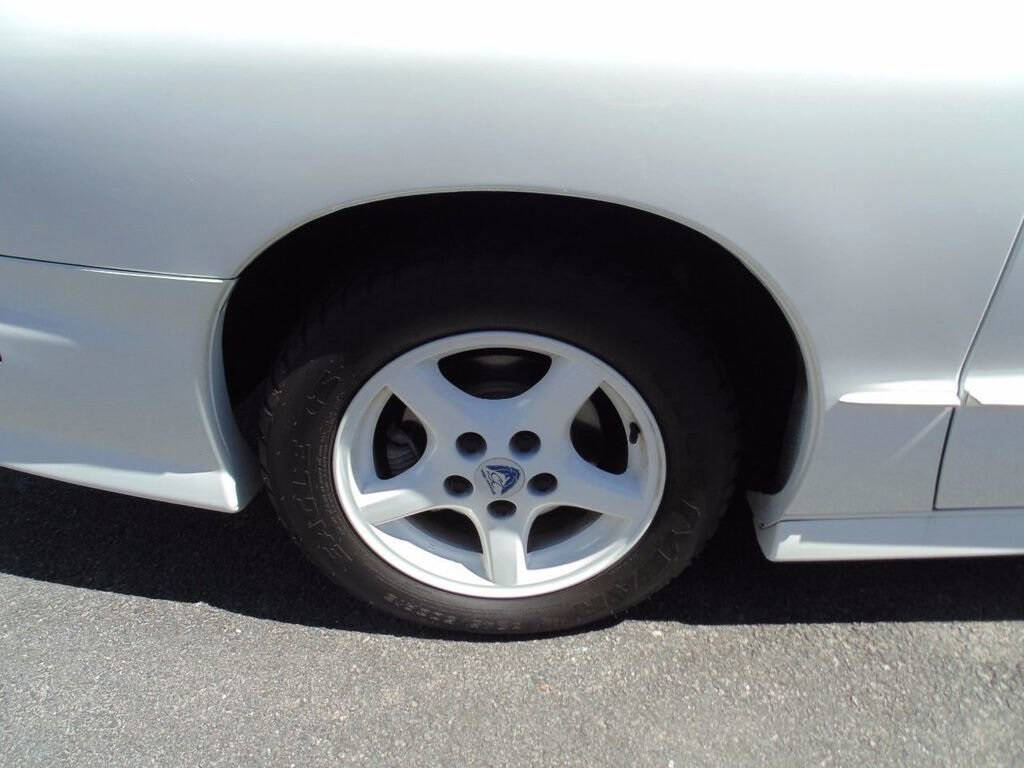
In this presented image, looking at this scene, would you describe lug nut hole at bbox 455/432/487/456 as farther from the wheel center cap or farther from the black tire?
the black tire

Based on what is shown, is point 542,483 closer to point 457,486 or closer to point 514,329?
point 457,486

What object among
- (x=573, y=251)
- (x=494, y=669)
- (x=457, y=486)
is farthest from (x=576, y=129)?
(x=494, y=669)

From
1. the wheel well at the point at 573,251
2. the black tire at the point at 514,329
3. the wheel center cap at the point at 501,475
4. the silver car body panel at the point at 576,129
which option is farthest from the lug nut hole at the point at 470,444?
the silver car body panel at the point at 576,129

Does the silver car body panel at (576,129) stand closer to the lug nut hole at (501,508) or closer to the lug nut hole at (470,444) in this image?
the lug nut hole at (470,444)

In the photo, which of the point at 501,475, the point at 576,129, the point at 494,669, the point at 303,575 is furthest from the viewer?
the point at 303,575

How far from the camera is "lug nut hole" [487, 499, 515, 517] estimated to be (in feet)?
6.33

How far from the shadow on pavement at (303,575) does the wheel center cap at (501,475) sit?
431 mm

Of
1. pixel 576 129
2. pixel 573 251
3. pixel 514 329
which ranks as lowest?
pixel 514 329

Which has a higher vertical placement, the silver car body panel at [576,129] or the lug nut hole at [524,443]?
the silver car body panel at [576,129]

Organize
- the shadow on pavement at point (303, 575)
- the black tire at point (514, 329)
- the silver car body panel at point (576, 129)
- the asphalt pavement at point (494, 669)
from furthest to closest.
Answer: the shadow on pavement at point (303, 575) < the asphalt pavement at point (494, 669) < the black tire at point (514, 329) < the silver car body panel at point (576, 129)

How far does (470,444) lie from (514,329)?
301 millimetres

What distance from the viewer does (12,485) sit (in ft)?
8.47

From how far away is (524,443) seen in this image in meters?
1.89

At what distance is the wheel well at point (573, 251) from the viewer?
170 cm
